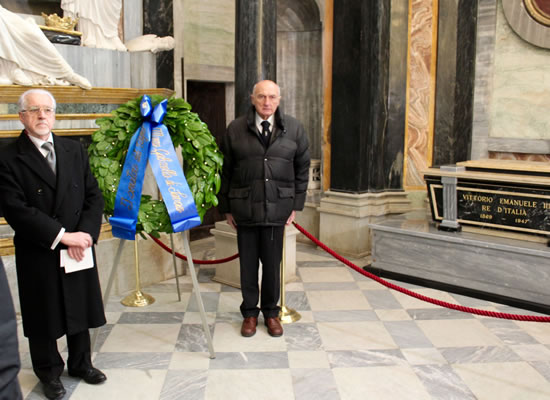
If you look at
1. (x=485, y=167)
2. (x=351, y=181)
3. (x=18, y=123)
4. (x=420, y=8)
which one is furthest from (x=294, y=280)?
(x=420, y=8)

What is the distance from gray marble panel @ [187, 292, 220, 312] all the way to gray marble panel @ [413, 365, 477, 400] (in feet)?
6.05

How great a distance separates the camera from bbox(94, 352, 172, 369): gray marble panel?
12.1 feet

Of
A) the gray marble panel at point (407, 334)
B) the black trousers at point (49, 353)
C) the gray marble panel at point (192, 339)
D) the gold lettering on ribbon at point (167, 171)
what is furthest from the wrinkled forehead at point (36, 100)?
the gray marble panel at point (407, 334)

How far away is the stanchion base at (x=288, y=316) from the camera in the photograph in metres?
4.46

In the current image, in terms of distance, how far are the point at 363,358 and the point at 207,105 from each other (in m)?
4.38

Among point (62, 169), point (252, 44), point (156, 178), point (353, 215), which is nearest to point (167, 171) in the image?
point (156, 178)

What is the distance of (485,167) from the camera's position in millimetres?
5324

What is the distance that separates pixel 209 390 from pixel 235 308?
56.5 inches

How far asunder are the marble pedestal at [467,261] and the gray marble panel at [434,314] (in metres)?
0.54

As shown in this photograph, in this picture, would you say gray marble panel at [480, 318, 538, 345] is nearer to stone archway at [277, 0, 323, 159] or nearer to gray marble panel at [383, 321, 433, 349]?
gray marble panel at [383, 321, 433, 349]

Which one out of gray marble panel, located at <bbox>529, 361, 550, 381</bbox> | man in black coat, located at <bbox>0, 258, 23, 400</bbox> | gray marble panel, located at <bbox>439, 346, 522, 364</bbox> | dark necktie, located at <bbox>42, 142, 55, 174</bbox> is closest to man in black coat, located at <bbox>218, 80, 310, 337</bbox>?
gray marble panel, located at <bbox>439, 346, 522, 364</bbox>

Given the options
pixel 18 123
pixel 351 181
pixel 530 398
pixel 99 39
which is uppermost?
pixel 99 39

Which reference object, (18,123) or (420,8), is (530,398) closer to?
(18,123)

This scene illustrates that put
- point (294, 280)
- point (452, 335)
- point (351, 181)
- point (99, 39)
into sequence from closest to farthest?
point (452, 335), point (99, 39), point (294, 280), point (351, 181)
